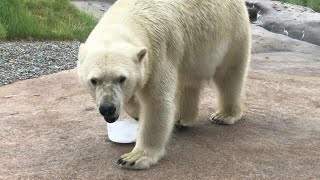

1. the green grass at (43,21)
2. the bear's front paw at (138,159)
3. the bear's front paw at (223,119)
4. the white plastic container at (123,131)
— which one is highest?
the bear's front paw at (138,159)

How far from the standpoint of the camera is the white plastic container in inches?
176

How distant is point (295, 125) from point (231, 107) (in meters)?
0.58

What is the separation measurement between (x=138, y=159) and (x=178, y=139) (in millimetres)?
766

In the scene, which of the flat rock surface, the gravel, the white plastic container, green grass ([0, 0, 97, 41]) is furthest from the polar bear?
green grass ([0, 0, 97, 41])

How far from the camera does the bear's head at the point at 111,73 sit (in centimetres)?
340

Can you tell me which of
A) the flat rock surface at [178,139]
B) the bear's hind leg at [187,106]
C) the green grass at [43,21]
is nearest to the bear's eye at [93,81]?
the flat rock surface at [178,139]

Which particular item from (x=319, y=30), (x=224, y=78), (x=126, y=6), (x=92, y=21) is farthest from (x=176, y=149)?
(x=319, y=30)

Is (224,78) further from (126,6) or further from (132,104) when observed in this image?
(126,6)

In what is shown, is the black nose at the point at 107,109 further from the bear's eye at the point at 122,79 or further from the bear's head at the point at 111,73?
the bear's eye at the point at 122,79

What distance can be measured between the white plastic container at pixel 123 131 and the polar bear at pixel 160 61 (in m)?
0.11

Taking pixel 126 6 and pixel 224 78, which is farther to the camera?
pixel 224 78

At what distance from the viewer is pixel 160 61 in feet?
12.7

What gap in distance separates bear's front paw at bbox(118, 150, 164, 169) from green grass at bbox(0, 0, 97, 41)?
6.01 meters

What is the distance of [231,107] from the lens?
502 cm
